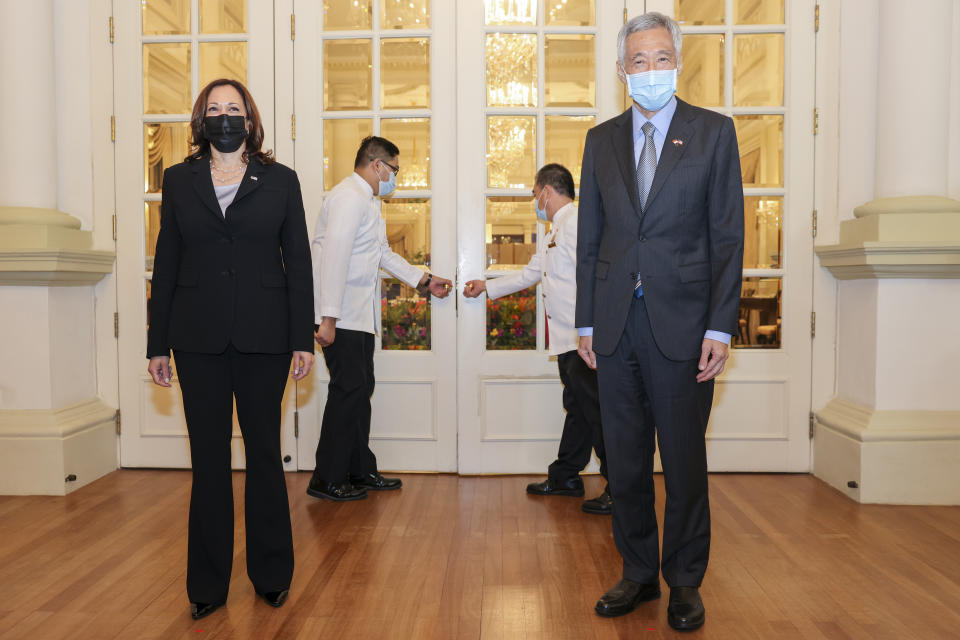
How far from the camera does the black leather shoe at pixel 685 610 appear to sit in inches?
94.3

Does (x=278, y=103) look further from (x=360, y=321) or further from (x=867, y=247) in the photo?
(x=867, y=247)

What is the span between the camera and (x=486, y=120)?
172 inches

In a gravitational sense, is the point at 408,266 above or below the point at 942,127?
below

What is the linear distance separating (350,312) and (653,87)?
79.8 inches

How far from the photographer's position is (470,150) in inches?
172

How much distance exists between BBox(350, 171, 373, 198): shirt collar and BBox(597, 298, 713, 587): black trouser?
1.93 metres

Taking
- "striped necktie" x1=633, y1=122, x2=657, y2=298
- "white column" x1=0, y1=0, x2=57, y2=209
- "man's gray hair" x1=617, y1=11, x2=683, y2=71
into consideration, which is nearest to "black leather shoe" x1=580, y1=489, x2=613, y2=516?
"striped necktie" x1=633, y1=122, x2=657, y2=298

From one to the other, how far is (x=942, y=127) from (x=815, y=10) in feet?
3.08

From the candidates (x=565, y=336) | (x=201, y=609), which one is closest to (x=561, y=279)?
(x=565, y=336)

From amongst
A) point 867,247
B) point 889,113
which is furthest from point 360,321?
point 889,113

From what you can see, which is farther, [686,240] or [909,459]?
[909,459]

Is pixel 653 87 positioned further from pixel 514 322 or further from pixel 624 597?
pixel 514 322

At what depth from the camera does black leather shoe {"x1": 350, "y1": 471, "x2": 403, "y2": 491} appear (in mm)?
4145

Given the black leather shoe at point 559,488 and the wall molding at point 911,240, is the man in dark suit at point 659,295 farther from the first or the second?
the wall molding at point 911,240
